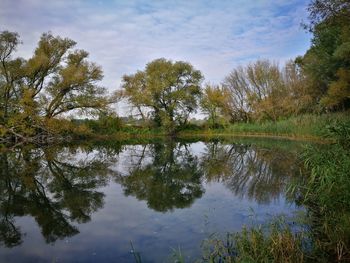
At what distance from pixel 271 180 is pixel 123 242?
5691 millimetres

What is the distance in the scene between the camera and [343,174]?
4.64 meters

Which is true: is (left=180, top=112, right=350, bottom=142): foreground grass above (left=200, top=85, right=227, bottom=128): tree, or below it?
below

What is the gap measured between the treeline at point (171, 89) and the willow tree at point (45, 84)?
71mm

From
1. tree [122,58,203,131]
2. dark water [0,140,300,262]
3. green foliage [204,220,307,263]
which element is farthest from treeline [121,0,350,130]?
green foliage [204,220,307,263]

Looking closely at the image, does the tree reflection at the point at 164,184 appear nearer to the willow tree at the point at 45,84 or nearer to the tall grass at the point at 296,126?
the tall grass at the point at 296,126

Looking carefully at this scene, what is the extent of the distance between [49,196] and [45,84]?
77.8ft

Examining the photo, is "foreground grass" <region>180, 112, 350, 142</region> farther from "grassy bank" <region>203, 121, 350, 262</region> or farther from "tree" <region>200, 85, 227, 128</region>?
"grassy bank" <region>203, 121, 350, 262</region>

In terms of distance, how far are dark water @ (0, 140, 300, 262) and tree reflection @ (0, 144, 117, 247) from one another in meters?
0.02

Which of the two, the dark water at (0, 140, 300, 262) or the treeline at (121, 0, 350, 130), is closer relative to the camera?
the dark water at (0, 140, 300, 262)

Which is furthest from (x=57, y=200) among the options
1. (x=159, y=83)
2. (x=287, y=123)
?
(x=159, y=83)

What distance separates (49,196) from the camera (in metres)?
7.44

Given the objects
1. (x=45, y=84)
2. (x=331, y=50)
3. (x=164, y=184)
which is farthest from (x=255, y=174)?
(x=45, y=84)

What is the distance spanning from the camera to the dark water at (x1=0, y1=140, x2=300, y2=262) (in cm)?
439

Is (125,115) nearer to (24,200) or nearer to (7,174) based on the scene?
(7,174)
